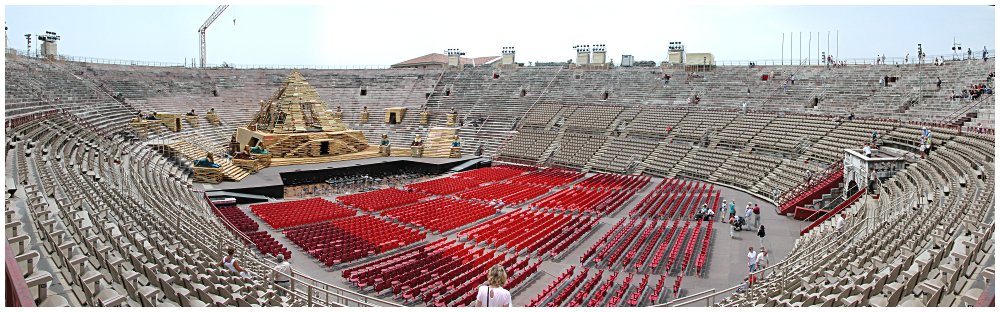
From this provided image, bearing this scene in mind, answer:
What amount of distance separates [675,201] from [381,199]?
13591 millimetres

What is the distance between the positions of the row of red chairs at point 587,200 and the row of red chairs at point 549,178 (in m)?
A: 2.34

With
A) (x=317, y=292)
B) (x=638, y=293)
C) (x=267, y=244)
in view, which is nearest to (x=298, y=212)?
(x=267, y=244)

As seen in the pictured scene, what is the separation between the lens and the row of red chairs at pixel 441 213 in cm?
2462

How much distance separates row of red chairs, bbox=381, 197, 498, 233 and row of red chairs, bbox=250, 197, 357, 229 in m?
2.17

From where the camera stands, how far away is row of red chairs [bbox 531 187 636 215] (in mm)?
27984

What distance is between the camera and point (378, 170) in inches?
1634

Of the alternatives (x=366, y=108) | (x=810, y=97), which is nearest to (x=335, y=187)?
(x=366, y=108)

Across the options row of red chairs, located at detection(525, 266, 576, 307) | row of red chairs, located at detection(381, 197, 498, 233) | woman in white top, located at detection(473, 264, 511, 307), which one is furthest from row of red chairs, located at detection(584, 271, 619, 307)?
row of red chairs, located at detection(381, 197, 498, 233)

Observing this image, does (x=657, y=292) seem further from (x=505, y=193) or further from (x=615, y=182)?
(x=615, y=182)

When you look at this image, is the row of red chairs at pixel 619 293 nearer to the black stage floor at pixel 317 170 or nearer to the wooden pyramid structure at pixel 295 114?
the black stage floor at pixel 317 170

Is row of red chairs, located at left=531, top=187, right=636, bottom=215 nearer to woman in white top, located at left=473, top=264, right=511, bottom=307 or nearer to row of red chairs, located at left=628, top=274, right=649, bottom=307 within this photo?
row of red chairs, located at left=628, top=274, right=649, bottom=307

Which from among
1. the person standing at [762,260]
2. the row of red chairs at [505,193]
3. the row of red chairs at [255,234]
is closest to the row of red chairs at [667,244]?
the person standing at [762,260]

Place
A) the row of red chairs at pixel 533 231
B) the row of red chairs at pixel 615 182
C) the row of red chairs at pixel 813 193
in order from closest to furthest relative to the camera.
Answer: the row of red chairs at pixel 533 231
the row of red chairs at pixel 813 193
the row of red chairs at pixel 615 182
